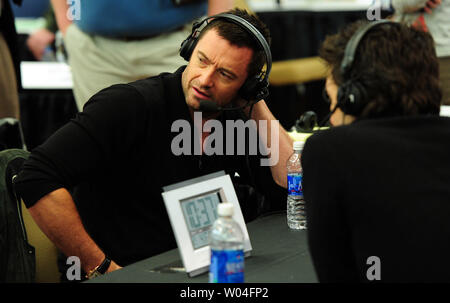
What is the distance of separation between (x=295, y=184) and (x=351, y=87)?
0.69 m

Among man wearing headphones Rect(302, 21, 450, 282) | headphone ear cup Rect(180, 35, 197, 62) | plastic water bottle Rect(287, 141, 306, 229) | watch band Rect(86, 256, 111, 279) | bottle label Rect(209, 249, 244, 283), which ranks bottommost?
watch band Rect(86, 256, 111, 279)

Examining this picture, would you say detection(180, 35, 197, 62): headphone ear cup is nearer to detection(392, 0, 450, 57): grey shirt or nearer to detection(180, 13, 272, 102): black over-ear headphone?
detection(180, 13, 272, 102): black over-ear headphone

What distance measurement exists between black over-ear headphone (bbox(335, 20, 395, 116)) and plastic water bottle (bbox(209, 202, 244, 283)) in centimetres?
29

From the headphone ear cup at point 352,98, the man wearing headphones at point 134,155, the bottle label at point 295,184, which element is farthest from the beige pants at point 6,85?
the headphone ear cup at point 352,98

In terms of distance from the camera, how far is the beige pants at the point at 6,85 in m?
2.79

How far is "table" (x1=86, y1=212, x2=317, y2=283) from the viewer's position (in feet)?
4.61

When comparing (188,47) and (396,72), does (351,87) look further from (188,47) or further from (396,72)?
(188,47)

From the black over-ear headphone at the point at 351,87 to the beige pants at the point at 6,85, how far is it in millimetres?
1808

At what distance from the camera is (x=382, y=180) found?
1224 millimetres

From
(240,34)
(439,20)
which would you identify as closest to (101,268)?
(240,34)

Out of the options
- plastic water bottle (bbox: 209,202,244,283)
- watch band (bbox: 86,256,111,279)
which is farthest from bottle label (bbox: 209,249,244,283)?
watch band (bbox: 86,256,111,279)
